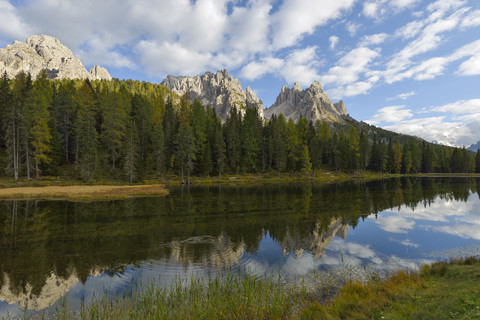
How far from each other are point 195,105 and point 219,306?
89.7 metres

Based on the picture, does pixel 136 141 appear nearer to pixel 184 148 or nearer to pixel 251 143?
pixel 184 148

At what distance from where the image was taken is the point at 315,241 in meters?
18.9

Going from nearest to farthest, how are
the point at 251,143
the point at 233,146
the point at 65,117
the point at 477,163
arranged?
the point at 65,117 → the point at 233,146 → the point at 251,143 → the point at 477,163

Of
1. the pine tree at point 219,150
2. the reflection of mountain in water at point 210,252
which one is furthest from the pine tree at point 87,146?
the reflection of mountain in water at point 210,252

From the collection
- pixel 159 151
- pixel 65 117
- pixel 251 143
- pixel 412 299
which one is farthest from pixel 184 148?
pixel 412 299

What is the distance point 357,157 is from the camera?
348 ft

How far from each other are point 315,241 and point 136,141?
64.5 meters

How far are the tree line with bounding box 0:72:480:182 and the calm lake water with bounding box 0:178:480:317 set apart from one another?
34851 mm

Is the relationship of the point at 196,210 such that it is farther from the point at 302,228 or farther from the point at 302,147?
the point at 302,147

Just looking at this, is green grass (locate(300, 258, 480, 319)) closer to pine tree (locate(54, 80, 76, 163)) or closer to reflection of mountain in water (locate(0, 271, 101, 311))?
reflection of mountain in water (locate(0, 271, 101, 311))

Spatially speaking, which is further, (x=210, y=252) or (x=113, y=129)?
(x=113, y=129)

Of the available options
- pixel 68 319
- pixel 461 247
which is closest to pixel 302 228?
pixel 461 247

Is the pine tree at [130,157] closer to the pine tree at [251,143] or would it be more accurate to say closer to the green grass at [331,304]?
the pine tree at [251,143]

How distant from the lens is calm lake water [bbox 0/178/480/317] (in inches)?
489
